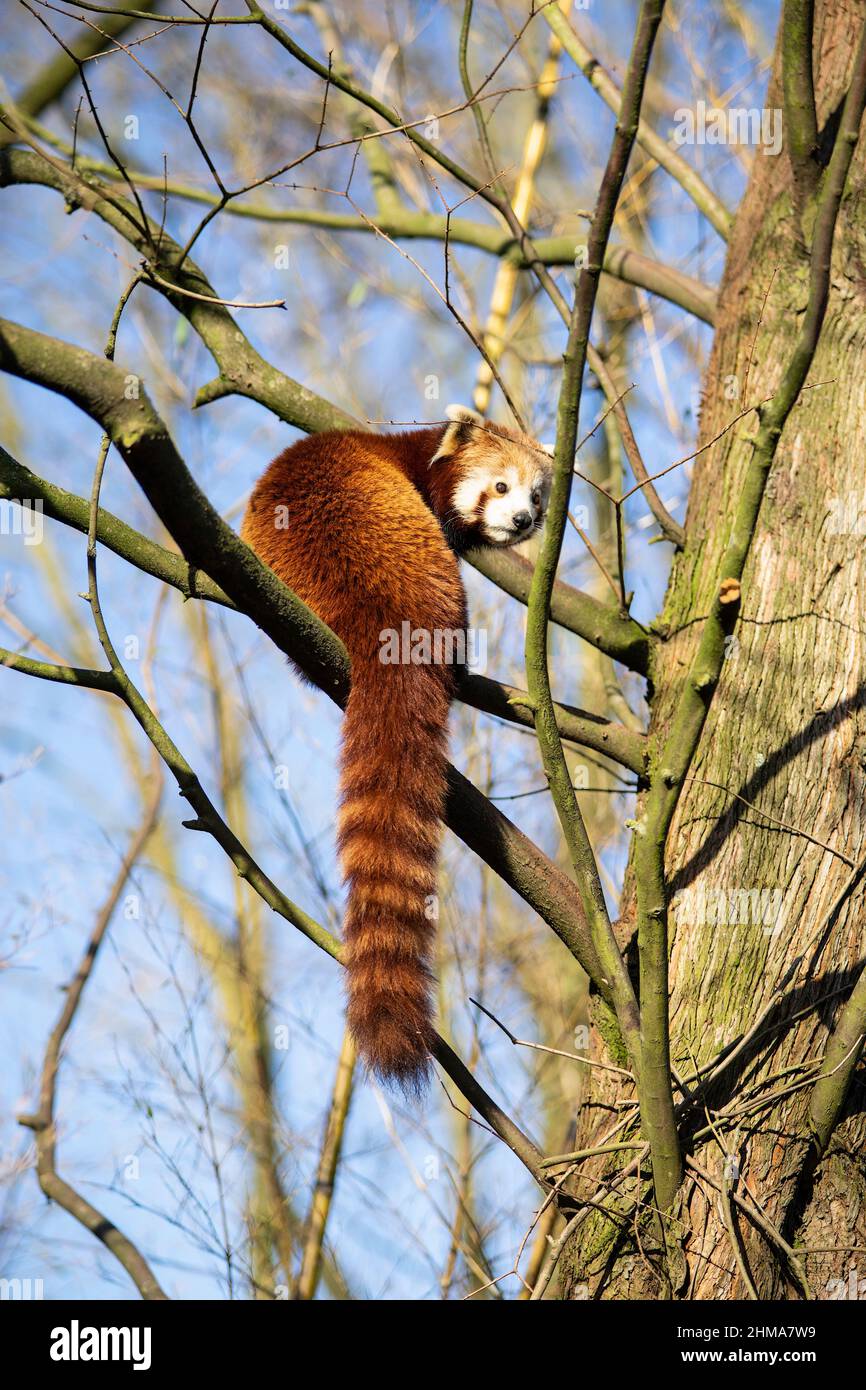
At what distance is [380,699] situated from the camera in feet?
12.6

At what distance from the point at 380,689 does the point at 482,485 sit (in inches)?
88.7

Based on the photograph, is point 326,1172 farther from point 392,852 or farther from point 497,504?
point 497,504

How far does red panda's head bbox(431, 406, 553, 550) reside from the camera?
5762 mm

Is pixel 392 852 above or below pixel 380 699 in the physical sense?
below

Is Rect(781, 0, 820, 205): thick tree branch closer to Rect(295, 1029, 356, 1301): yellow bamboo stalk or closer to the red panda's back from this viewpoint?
the red panda's back

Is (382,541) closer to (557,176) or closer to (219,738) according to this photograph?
(219,738)

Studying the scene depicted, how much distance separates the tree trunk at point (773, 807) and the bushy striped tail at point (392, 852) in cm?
85

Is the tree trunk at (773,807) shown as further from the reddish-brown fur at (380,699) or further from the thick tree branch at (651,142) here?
the reddish-brown fur at (380,699)

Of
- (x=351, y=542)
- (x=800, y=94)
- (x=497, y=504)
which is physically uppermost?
(x=800, y=94)

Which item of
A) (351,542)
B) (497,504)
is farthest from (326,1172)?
(351,542)

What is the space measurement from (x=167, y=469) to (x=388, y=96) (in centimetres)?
610
